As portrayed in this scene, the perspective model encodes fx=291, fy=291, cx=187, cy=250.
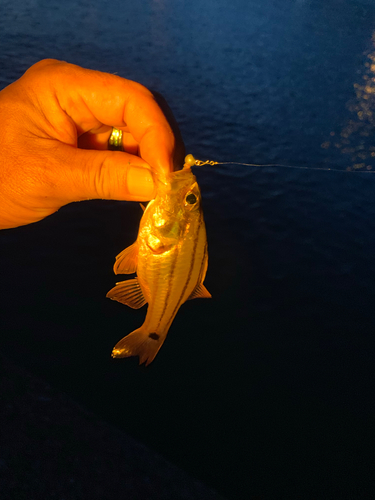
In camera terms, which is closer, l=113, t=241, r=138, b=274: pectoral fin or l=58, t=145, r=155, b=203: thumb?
l=58, t=145, r=155, b=203: thumb

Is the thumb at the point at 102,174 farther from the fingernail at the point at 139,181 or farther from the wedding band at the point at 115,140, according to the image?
the wedding band at the point at 115,140

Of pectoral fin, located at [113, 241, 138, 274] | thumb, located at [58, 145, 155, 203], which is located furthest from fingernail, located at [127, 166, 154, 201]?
pectoral fin, located at [113, 241, 138, 274]

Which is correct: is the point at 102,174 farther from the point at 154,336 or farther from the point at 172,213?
the point at 154,336

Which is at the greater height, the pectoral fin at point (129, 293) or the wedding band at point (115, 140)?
the wedding band at point (115, 140)

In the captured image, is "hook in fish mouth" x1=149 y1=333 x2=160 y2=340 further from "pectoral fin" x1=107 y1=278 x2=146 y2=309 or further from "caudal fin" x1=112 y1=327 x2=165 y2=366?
"pectoral fin" x1=107 y1=278 x2=146 y2=309

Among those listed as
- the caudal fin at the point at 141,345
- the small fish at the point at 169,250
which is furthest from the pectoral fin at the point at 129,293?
the caudal fin at the point at 141,345

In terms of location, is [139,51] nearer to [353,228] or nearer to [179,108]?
[179,108]
